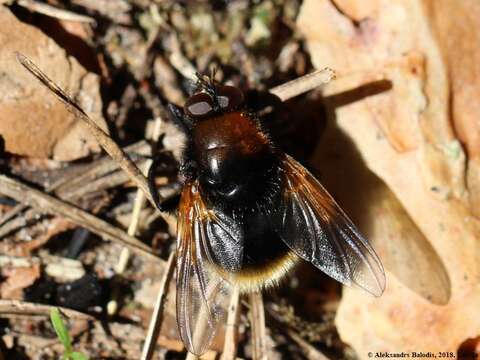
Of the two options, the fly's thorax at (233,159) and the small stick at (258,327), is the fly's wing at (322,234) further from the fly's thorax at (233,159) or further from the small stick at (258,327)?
the small stick at (258,327)

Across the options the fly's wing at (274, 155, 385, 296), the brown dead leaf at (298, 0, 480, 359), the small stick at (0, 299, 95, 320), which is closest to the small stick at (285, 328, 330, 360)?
the brown dead leaf at (298, 0, 480, 359)

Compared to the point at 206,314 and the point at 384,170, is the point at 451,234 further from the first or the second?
the point at 206,314

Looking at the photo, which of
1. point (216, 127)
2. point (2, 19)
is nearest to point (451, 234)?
point (216, 127)

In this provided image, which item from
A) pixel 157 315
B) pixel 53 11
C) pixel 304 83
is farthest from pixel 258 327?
pixel 53 11

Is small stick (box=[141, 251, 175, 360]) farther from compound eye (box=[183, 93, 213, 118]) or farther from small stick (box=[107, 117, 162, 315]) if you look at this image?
compound eye (box=[183, 93, 213, 118])

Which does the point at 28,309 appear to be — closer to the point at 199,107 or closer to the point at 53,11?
the point at 199,107

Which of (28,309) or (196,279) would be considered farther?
(28,309)
